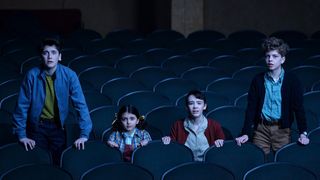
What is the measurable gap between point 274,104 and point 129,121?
1.20 m

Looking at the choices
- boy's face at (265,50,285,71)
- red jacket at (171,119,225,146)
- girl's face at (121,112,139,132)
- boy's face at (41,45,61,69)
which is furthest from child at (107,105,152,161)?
boy's face at (265,50,285,71)

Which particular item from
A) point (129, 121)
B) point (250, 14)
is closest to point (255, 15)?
point (250, 14)

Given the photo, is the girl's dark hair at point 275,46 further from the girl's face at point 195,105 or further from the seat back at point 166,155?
the seat back at point 166,155

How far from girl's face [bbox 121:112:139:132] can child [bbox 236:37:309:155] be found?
2.94 feet

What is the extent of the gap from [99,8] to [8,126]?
24.4 feet

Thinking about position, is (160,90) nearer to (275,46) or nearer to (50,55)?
(275,46)

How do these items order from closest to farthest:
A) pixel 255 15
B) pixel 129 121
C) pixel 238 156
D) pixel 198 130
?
pixel 238 156, pixel 129 121, pixel 198 130, pixel 255 15

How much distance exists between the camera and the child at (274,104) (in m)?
4.91

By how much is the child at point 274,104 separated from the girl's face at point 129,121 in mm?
895

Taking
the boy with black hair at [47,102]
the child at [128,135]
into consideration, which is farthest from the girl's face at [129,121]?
the boy with black hair at [47,102]

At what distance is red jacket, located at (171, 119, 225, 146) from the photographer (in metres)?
5.39

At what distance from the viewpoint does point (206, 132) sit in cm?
539

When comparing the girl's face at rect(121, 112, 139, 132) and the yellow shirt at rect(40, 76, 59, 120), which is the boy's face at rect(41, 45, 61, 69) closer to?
the yellow shirt at rect(40, 76, 59, 120)

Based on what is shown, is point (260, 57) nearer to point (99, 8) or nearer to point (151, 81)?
point (151, 81)
